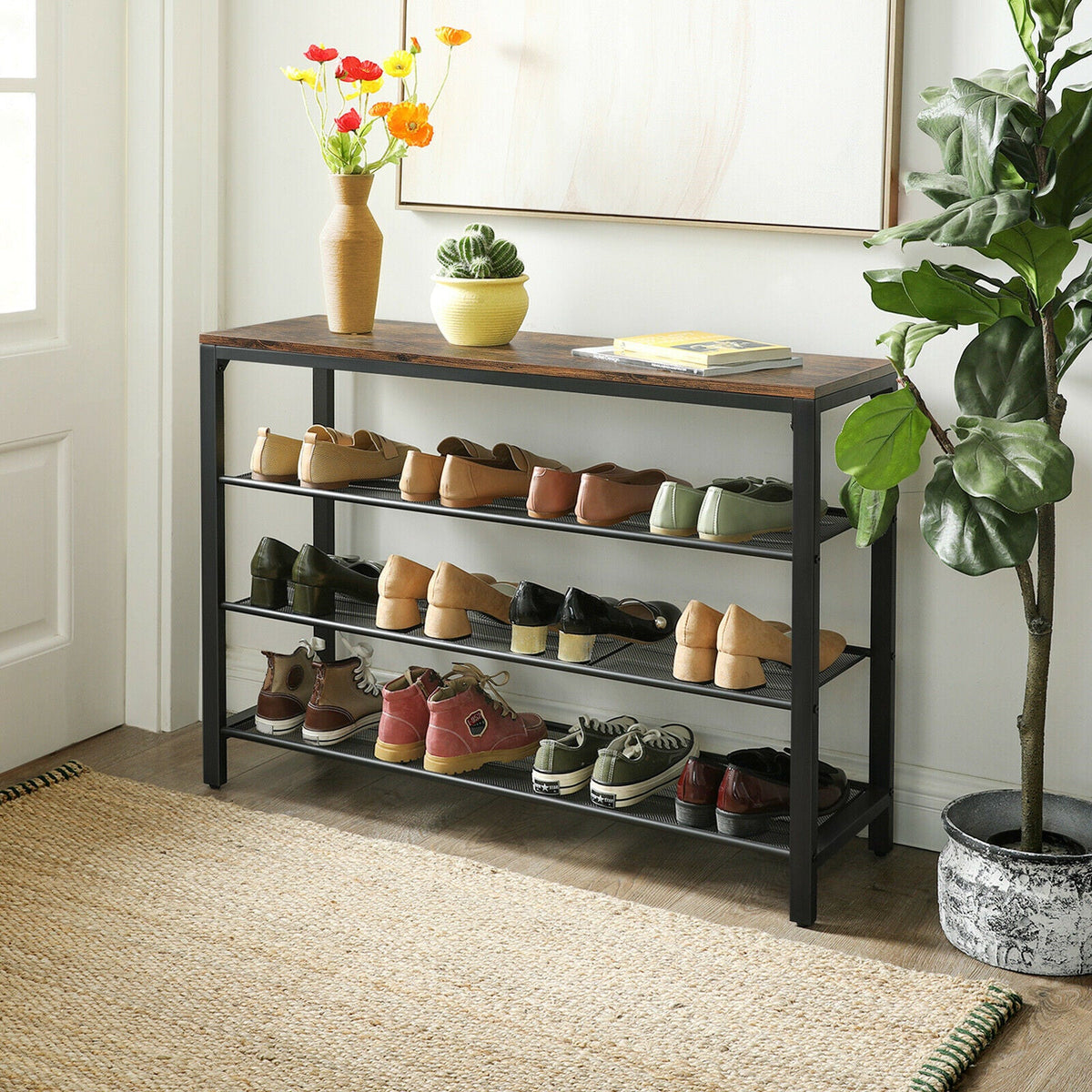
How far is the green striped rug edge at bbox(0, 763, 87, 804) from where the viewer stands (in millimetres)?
2646

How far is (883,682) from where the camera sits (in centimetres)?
245

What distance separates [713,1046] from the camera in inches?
74.9

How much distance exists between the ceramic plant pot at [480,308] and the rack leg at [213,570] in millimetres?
437

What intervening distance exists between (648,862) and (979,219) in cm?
125

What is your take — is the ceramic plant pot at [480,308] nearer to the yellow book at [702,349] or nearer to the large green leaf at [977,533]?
the yellow book at [702,349]

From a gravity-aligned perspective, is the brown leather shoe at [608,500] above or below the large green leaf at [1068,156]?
below

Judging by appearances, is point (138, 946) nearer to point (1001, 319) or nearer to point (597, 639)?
point (597, 639)

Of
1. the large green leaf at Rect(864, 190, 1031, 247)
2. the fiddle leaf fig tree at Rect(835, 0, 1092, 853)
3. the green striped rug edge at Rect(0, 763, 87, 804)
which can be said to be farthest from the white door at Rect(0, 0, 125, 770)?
the large green leaf at Rect(864, 190, 1031, 247)

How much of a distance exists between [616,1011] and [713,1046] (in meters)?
0.15

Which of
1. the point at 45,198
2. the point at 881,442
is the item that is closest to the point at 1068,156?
the point at 881,442

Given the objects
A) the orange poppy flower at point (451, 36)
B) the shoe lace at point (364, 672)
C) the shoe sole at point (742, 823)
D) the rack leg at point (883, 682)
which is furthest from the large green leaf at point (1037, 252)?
the shoe lace at point (364, 672)

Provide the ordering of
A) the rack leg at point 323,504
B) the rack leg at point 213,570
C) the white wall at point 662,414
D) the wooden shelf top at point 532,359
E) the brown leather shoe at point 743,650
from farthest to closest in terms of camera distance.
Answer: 1. the rack leg at point 323,504
2. the rack leg at point 213,570
3. the white wall at point 662,414
4. the brown leather shoe at point 743,650
5. the wooden shelf top at point 532,359

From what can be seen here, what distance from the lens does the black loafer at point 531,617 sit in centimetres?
Result: 245

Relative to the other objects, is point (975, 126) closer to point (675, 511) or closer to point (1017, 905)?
point (675, 511)
